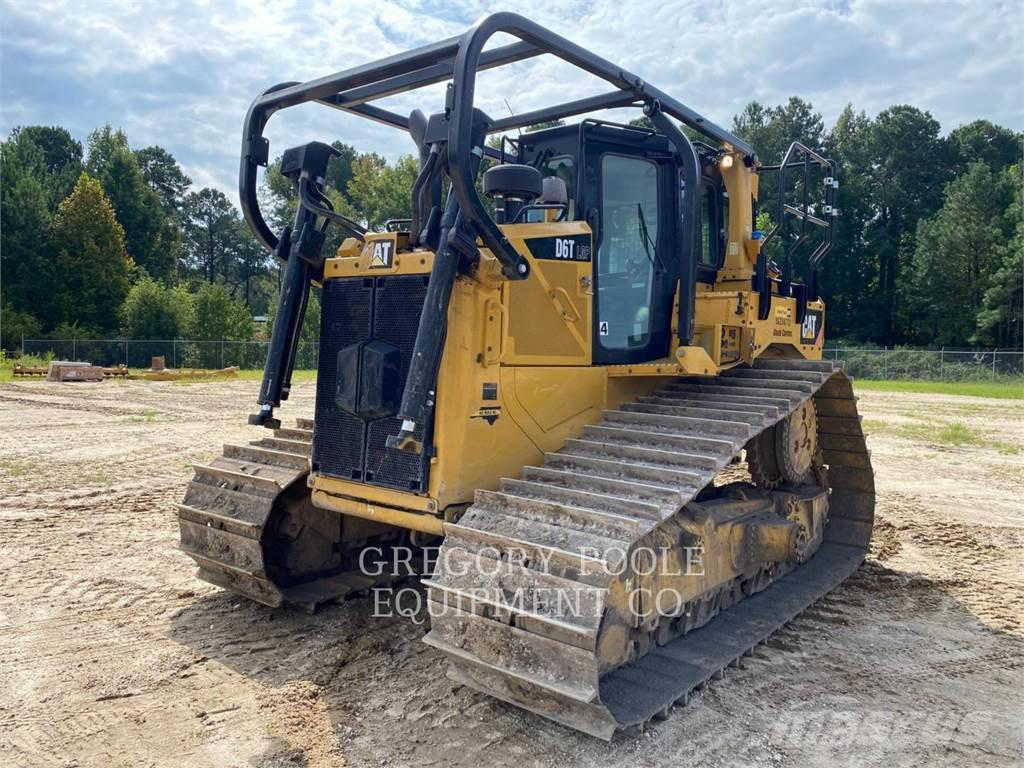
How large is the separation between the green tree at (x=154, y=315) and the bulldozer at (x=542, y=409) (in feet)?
128

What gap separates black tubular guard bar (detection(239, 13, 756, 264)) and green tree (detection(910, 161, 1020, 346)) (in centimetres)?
4818

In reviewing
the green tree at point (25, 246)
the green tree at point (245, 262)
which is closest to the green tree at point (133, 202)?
the green tree at point (25, 246)

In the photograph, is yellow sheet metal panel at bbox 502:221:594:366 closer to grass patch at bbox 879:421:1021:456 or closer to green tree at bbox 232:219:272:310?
grass patch at bbox 879:421:1021:456

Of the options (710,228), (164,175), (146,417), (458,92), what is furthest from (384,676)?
(164,175)

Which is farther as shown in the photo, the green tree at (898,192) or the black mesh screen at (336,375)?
the green tree at (898,192)

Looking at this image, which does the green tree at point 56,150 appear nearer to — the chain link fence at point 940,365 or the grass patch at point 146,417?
the grass patch at point 146,417

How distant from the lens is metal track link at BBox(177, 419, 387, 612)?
5078mm

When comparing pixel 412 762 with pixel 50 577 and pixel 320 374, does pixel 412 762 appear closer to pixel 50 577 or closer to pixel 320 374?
pixel 320 374

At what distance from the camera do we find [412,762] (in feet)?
11.6

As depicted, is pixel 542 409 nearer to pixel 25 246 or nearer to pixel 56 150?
pixel 25 246

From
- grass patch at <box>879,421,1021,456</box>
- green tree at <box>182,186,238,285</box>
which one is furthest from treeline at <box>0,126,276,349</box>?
grass patch at <box>879,421,1021,456</box>

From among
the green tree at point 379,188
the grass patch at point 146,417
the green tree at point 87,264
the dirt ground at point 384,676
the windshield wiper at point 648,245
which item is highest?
the green tree at point 379,188

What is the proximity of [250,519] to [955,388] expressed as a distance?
1249 inches

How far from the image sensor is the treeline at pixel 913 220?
47344mm
